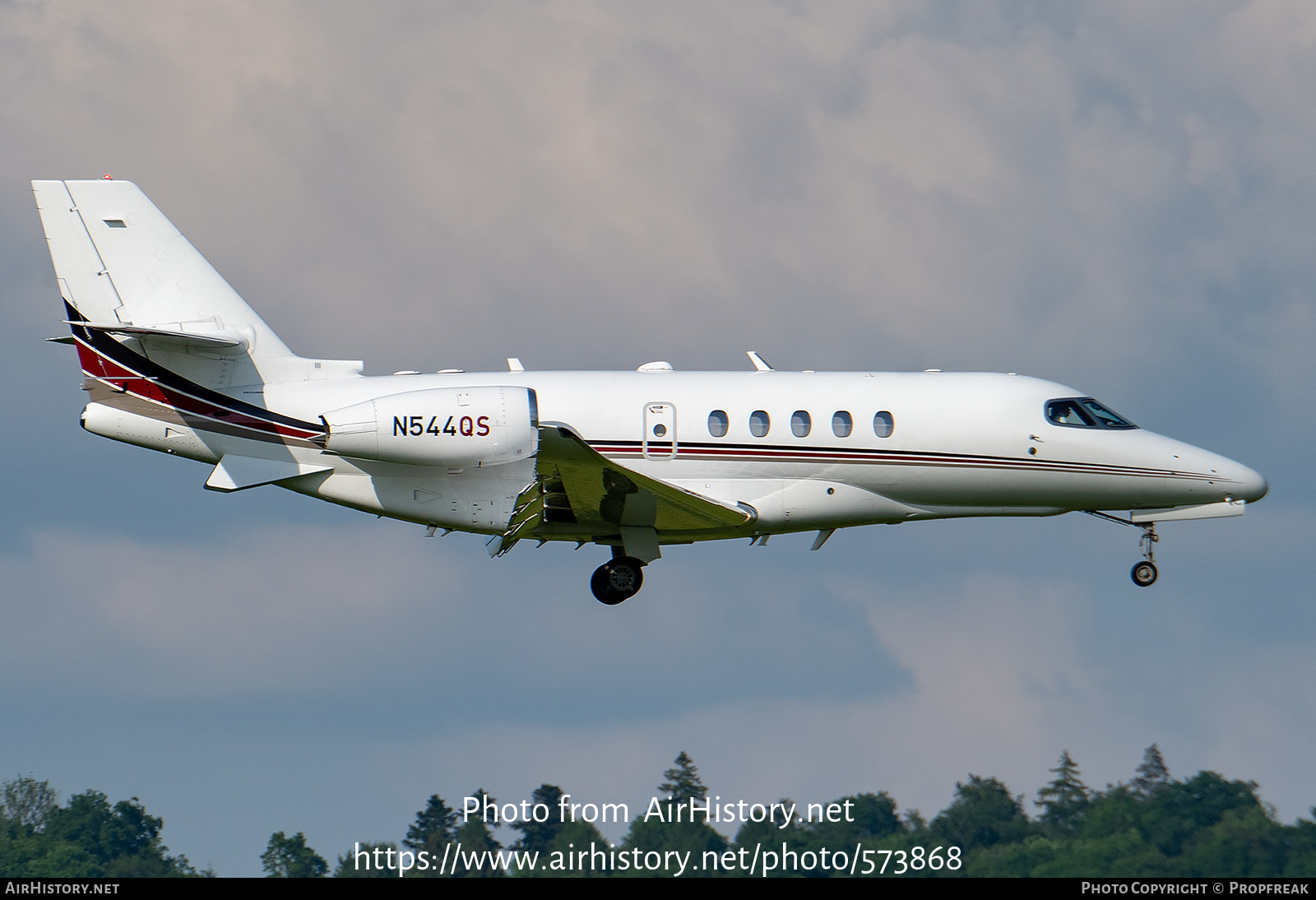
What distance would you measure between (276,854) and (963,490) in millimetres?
27565

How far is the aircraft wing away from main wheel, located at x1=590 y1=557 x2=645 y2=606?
0.52 metres

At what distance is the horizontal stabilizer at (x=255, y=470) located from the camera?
84.7ft

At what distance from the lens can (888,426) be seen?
2612 centimetres

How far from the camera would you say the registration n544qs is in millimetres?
25672

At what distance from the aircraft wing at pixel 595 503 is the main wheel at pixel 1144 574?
699 centimetres

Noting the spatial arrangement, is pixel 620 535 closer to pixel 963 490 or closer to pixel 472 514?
pixel 472 514

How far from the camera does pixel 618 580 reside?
26.4 m

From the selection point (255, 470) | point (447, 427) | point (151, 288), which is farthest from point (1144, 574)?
point (151, 288)

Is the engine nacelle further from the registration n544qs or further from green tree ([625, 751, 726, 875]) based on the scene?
green tree ([625, 751, 726, 875])

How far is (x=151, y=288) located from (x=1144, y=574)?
17.1m

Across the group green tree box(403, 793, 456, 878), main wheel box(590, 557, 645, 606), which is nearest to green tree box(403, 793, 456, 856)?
green tree box(403, 793, 456, 878)

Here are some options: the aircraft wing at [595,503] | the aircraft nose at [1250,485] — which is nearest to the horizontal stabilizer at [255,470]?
the aircraft wing at [595,503]
